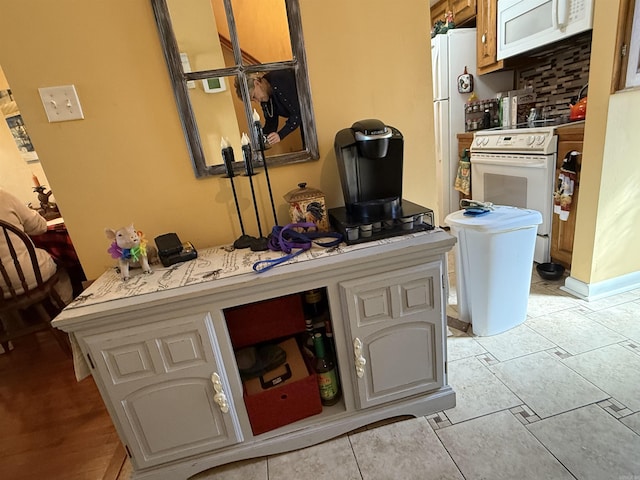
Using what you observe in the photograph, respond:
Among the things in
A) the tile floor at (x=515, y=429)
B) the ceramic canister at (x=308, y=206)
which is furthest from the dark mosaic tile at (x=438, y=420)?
the ceramic canister at (x=308, y=206)

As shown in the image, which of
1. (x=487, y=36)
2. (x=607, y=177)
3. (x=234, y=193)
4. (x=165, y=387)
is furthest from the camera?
(x=487, y=36)

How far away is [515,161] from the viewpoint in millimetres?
2277

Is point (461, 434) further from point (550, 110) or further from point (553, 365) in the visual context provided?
point (550, 110)

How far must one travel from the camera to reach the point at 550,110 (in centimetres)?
267

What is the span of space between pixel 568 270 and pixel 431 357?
5.08 feet

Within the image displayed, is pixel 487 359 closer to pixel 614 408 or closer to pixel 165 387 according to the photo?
pixel 614 408

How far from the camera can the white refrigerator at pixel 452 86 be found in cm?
288

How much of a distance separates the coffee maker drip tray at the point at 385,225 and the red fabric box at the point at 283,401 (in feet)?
1.73

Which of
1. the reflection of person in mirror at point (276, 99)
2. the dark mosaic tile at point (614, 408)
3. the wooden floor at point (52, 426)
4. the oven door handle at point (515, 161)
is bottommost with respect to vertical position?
the dark mosaic tile at point (614, 408)

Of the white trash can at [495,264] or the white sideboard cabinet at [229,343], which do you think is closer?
the white sideboard cabinet at [229,343]

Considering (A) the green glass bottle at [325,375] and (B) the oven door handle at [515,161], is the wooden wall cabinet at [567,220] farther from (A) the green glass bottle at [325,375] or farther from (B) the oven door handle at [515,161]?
(A) the green glass bottle at [325,375]

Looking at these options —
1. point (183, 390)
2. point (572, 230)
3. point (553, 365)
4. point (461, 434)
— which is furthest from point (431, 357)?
point (572, 230)

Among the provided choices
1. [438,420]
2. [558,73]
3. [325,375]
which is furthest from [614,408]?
[558,73]

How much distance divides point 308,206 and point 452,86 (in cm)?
250
